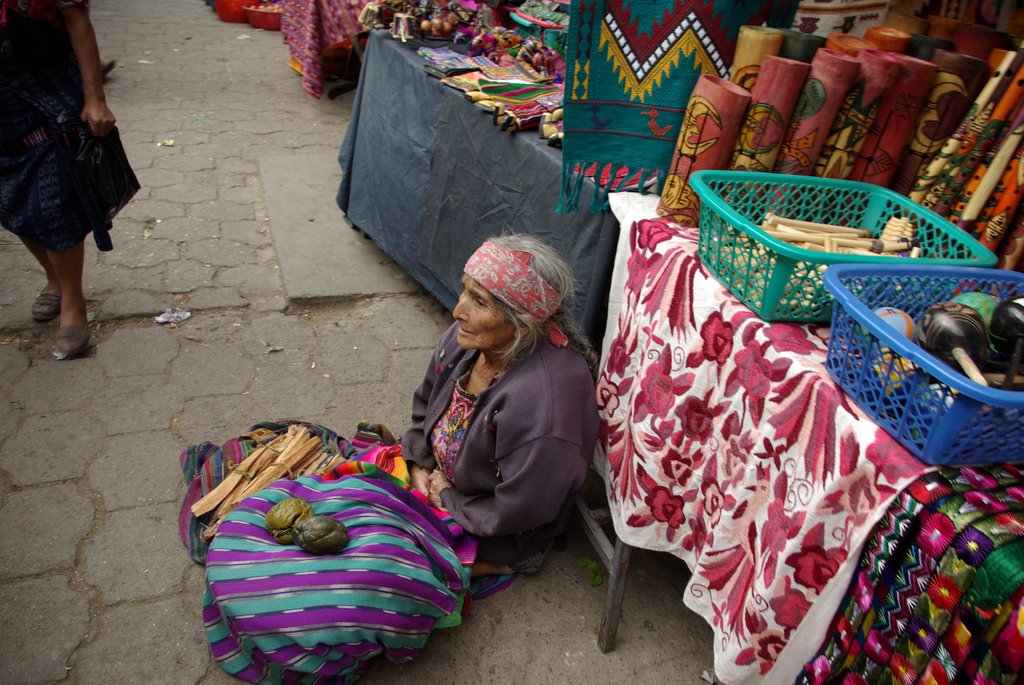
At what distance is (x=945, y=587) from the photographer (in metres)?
1.07

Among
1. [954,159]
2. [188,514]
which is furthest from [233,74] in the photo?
[954,159]

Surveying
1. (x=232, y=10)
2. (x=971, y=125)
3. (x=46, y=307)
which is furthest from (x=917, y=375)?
(x=232, y=10)

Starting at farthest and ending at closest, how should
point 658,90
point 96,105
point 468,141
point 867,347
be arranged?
1. point 468,141
2. point 96,105
3. point 658,90
4. point 867,347

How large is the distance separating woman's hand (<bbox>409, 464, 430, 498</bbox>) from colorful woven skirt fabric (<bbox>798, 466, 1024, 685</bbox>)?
141cm

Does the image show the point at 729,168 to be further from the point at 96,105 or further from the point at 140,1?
the point at 140,1

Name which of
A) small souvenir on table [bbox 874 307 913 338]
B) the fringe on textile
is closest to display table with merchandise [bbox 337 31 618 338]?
the fringe on textile

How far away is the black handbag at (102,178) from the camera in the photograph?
277 centimetres

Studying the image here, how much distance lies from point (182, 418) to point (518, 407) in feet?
5.18

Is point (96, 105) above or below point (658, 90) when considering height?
below

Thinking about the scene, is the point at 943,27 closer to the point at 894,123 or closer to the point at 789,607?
the point at 894,123

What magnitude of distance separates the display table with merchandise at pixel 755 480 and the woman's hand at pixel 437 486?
559mm

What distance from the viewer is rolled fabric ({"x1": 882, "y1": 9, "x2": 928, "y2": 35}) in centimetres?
195

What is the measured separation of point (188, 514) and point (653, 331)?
1.63m

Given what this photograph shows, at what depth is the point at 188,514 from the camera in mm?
2342
